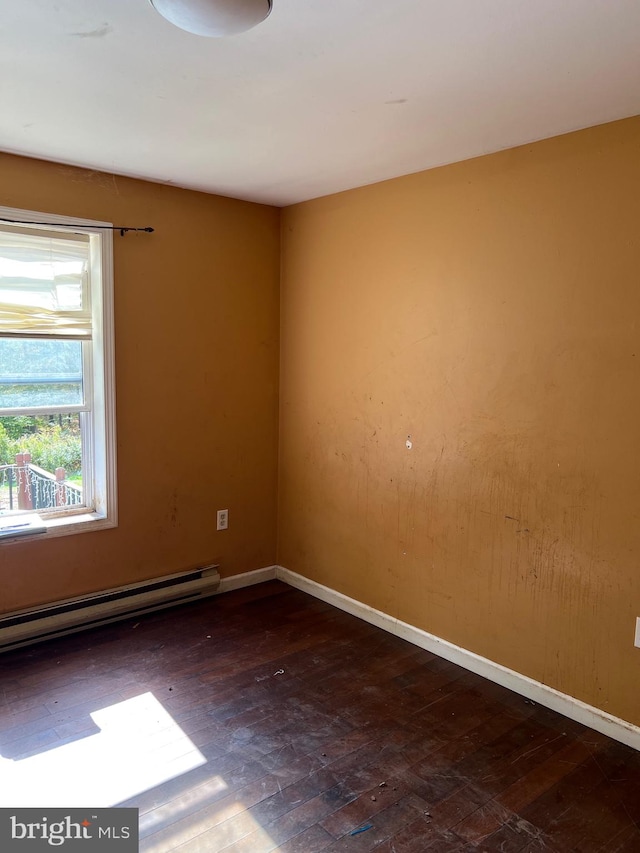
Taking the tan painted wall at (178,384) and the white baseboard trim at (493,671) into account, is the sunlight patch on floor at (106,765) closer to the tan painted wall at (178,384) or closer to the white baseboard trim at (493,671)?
the tan painted wall at (178,384)

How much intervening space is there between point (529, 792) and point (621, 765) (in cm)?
40

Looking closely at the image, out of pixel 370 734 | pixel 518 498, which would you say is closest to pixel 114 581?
pixel 370 734

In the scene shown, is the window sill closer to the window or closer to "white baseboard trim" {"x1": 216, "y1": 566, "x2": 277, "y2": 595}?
the window

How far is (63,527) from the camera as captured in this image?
3049mm

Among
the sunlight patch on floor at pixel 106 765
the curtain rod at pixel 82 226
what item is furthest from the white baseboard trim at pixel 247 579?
the curtain rod at pixel 82 226

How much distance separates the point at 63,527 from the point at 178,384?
945mm

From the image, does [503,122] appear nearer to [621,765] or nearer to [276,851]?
[621,765]

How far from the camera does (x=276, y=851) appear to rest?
5.82 feet

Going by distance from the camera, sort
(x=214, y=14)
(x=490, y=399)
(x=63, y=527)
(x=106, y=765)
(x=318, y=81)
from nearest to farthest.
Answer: (x=214, y=14), (x=318, y=81), (x=106, y=765), (x=490, y=399), (x=63, y=527)

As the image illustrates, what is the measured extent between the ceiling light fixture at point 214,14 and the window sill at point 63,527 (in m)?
2.30

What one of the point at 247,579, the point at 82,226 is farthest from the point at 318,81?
the point at 247,579

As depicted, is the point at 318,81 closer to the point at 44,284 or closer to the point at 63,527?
the point at 44,284

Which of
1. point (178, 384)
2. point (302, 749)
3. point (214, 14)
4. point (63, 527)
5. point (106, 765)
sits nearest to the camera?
point (214, 14)

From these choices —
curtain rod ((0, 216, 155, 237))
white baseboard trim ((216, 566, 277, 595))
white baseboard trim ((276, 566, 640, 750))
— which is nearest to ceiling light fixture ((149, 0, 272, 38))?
curtain rod ((0, 216, 155, 237))
